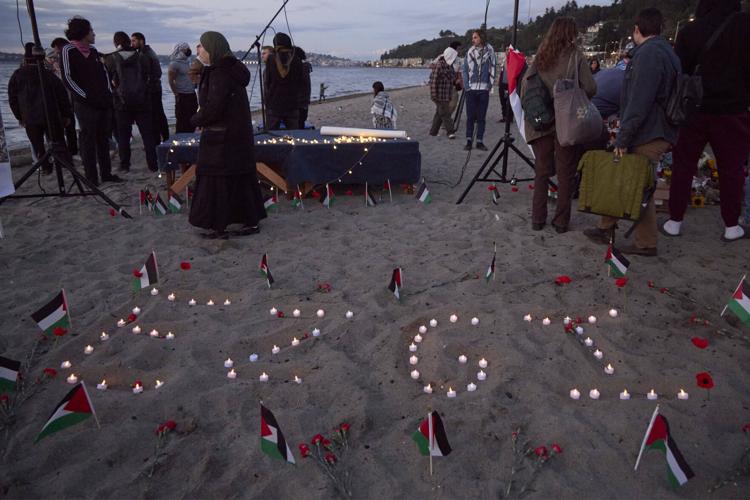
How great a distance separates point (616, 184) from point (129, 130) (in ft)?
22.1

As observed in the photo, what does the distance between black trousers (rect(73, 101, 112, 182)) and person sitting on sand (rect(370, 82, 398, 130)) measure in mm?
4007

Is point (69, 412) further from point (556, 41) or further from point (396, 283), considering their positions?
point (556, 41)

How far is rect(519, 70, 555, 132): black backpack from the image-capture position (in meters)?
4.47

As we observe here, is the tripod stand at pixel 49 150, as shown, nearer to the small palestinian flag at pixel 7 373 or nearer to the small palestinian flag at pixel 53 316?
the small palestinian flag at pixel 53 316

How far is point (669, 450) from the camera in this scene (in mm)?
1836

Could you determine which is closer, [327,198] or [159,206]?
[159,206]

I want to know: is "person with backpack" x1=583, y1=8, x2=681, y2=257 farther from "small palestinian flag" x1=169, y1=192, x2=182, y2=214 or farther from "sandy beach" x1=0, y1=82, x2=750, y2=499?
"small palestinian flag" x1=169, y1=192, x2=182, y2=214

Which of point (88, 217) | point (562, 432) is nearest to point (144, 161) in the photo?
point (88, 217)

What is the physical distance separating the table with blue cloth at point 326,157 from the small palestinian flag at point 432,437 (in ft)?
14.2

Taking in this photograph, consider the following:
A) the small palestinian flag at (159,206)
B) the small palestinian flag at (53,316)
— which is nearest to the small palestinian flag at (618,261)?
the small palestinian flag at (53,316)

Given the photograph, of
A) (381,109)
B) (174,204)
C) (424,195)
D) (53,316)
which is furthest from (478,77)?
(53,316)

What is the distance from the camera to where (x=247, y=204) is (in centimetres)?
486

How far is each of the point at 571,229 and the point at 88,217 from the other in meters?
5.05

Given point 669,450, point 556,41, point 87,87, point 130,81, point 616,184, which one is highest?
point 556,41
